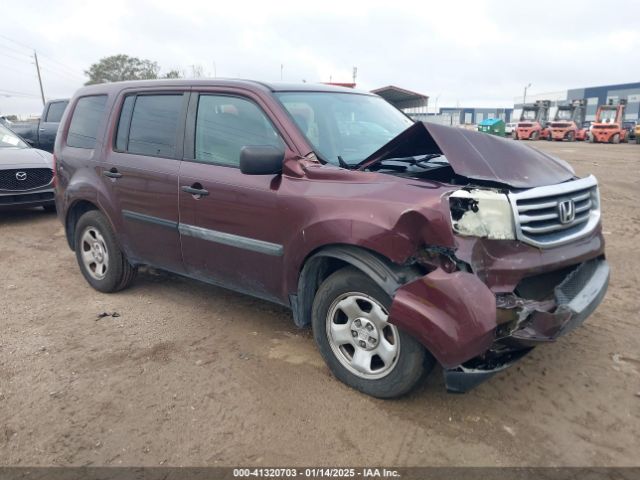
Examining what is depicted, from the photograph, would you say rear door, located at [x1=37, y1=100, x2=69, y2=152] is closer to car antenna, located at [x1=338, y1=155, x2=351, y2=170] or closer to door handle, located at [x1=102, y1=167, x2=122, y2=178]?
door handle, located at [x1=102, y1=167, x2=122, y2=178]

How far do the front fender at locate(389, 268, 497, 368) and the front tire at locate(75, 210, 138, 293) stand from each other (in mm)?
3044

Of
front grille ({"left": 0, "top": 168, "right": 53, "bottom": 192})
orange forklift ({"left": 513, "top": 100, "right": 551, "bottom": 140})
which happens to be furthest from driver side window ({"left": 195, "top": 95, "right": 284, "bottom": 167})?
orange forklift ({"left": 513, "top": 100, "right": 551, "bottom": 140})

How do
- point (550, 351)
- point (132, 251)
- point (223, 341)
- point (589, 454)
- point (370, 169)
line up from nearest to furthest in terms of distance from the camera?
point (589, 454)
point (370, 169)
point (550, 351)
point (223, 341)
point (132, 251)

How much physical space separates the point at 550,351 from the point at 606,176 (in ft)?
36.4

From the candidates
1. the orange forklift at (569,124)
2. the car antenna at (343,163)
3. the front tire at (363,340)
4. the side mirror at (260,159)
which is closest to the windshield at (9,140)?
the side mirror at (260,159)

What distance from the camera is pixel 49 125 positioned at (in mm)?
11602

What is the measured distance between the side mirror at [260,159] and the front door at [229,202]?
138 millimetres

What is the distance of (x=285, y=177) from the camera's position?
3.19m

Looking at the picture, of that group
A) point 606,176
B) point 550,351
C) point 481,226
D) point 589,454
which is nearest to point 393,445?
point 589,454

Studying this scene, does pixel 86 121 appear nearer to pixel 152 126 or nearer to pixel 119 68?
pixel 152 126

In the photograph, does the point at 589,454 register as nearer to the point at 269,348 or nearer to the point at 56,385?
the point at 269,348

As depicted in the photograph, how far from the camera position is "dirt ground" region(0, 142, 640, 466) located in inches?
101

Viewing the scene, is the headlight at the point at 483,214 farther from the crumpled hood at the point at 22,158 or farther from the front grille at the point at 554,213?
the crumpled hood at the point at 22,158

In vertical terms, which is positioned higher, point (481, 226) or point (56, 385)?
point (481, 226)
